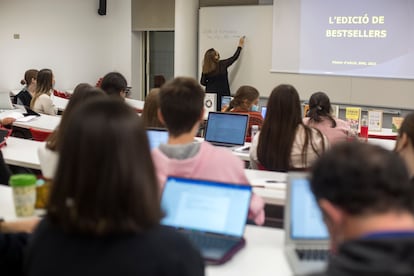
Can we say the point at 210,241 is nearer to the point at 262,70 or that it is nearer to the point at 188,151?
the point at 188,151

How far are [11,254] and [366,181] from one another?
1.19 m

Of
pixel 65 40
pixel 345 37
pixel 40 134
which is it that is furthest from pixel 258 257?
pixel 65 40

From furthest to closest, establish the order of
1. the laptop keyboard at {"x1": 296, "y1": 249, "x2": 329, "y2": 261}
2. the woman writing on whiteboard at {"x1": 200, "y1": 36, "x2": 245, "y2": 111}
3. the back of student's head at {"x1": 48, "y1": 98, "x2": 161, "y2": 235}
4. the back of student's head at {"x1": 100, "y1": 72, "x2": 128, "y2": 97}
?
the woman writing on whiteboard at {"x1": 200, "y1": 36, "x2": 245, "y2": 111}, the back of student's head at {"x1": 100, "y1": 72, "x2": 128, "y2": 97}, the laptop keyboard at {"x1": 296, "y1": 249, "x2": 329, "y2": 261}, the back of student's head at {"x1": 48, "y1": 98, "x2": 161, "y2": 235}

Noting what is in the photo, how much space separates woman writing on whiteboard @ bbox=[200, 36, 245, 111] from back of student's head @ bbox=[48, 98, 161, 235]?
23.2 feet

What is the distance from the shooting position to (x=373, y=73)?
7.52m

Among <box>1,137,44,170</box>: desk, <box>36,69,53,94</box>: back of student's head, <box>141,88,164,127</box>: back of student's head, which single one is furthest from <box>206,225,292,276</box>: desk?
<box>36,69,53,94</box>: back of student's head

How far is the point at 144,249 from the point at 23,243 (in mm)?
723

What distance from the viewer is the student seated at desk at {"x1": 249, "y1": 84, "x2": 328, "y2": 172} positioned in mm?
3328

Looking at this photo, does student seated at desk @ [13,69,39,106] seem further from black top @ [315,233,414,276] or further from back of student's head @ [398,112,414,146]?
black top @ [315,233,414,276]

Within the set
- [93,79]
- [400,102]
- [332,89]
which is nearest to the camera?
[400,102]

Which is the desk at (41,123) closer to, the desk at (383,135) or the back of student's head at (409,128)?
the desk at (383,135)

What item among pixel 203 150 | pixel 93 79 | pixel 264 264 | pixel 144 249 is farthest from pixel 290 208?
pixel 93 79

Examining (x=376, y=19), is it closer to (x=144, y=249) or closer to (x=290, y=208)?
(x=290, y=208)

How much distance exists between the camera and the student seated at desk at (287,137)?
3328 mm
